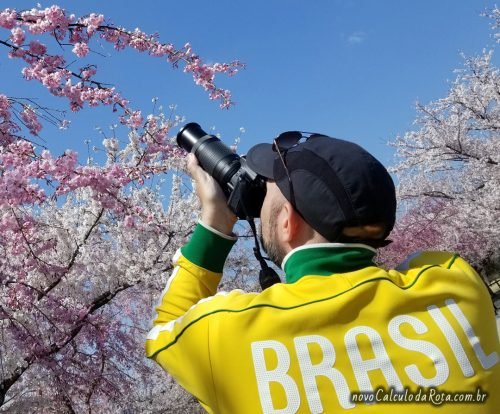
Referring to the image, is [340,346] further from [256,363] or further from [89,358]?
[89,358]

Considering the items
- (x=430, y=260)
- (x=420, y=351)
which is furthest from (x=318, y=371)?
(x=430, y=260)

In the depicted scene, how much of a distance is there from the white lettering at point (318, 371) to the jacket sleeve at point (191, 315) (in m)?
0.18

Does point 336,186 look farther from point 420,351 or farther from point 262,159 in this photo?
point 420,351

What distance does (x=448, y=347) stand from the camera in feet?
3.11

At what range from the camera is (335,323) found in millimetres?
934

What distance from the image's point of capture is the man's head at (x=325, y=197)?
40.6 inches

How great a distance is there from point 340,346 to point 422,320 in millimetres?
178

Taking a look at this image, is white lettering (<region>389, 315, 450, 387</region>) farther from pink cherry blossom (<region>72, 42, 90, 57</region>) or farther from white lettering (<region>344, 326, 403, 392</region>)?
pink cherry blossom (<region>72, 42, 90, 57</region>)

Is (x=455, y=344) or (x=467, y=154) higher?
(x=467, y=154)

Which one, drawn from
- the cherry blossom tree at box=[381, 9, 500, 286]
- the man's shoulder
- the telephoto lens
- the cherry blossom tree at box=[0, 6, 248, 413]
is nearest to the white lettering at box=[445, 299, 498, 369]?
the man's shoulder

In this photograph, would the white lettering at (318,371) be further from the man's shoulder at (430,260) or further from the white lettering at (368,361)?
the man's shoulder at (430,260)

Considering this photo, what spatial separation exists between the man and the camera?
0.08m

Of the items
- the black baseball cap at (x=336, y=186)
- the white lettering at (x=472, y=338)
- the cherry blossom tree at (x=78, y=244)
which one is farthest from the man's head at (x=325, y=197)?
the cherry blossom tree at (x=78, y=244)

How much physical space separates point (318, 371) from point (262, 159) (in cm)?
52
